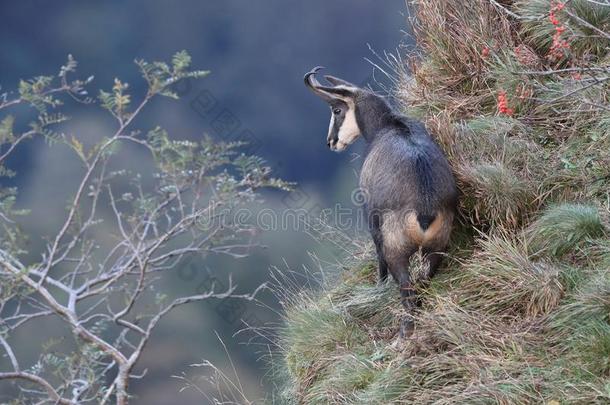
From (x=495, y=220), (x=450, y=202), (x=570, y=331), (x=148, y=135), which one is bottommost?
(x=570, y=331)

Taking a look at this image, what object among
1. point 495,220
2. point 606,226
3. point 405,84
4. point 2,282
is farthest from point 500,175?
point 2,282

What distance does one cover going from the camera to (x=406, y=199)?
17.0 feet

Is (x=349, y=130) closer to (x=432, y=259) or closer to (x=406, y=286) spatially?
(x=432, y=259)

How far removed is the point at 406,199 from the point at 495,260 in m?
0.71

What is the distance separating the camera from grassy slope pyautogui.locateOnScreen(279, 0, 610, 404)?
4566 mm

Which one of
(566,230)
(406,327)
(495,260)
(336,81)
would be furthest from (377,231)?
(336,81)

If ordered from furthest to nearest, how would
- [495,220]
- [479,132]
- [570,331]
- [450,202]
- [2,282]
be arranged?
1. [2,282]
2. [479,132]
3. [495,220]
4. [450,202]
5. [570,331]

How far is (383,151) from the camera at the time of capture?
5527 millimetres

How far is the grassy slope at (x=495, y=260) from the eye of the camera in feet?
15.0

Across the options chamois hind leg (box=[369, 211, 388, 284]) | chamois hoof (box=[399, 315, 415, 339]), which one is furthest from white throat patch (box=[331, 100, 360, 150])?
chamois hoof (box=[399, 315, 415, 339])

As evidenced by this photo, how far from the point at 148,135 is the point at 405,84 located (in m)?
2.42

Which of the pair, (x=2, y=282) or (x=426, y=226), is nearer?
(x=426, y=226)

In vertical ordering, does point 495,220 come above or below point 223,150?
below

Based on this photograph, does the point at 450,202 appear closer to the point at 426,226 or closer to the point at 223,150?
the point at 426,226
